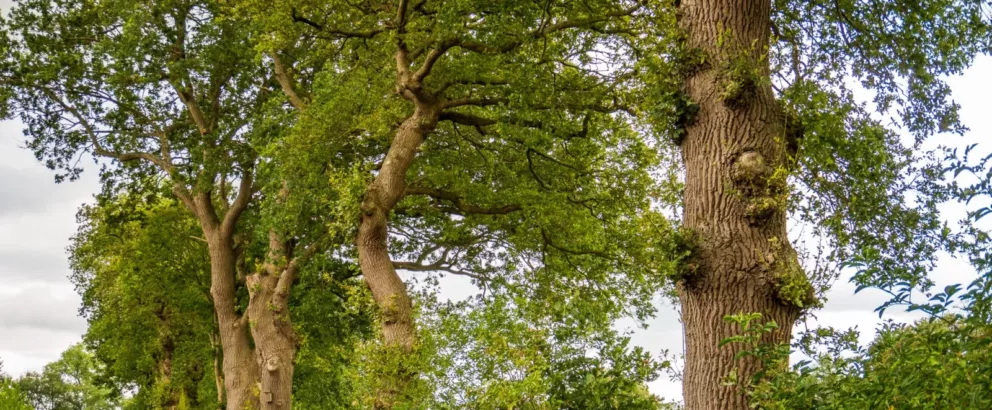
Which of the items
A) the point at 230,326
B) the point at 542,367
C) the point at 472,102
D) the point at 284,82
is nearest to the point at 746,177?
the point at 542,367

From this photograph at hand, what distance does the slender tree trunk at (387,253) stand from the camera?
11.5m

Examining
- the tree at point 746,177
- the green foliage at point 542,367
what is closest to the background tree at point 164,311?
the green foliage at point 542,367

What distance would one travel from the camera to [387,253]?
1350cm

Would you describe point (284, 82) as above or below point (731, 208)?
above

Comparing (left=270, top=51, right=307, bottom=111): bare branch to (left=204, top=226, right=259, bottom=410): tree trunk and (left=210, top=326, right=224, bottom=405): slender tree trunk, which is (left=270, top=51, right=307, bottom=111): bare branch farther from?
(left=210, top=326, right=224, bottom=405): slender tree trunk

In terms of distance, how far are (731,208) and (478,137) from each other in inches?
438

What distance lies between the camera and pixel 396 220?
19406 millimetres

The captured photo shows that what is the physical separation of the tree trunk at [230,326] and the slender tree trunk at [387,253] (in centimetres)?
850

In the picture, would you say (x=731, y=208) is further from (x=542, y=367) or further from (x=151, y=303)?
(x=151, y=303)

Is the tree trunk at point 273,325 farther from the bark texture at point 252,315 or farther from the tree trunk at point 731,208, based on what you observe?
the tree trunk at point 731,208

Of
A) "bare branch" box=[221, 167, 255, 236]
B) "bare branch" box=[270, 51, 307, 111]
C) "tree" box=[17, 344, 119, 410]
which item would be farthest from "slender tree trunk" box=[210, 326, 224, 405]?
"tree" box=[17, 344, 119, 410]

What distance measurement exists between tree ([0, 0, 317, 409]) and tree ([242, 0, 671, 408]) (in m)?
1.62

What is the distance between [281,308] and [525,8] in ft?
31.2

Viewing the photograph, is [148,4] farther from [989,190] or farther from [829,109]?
[989,190]
